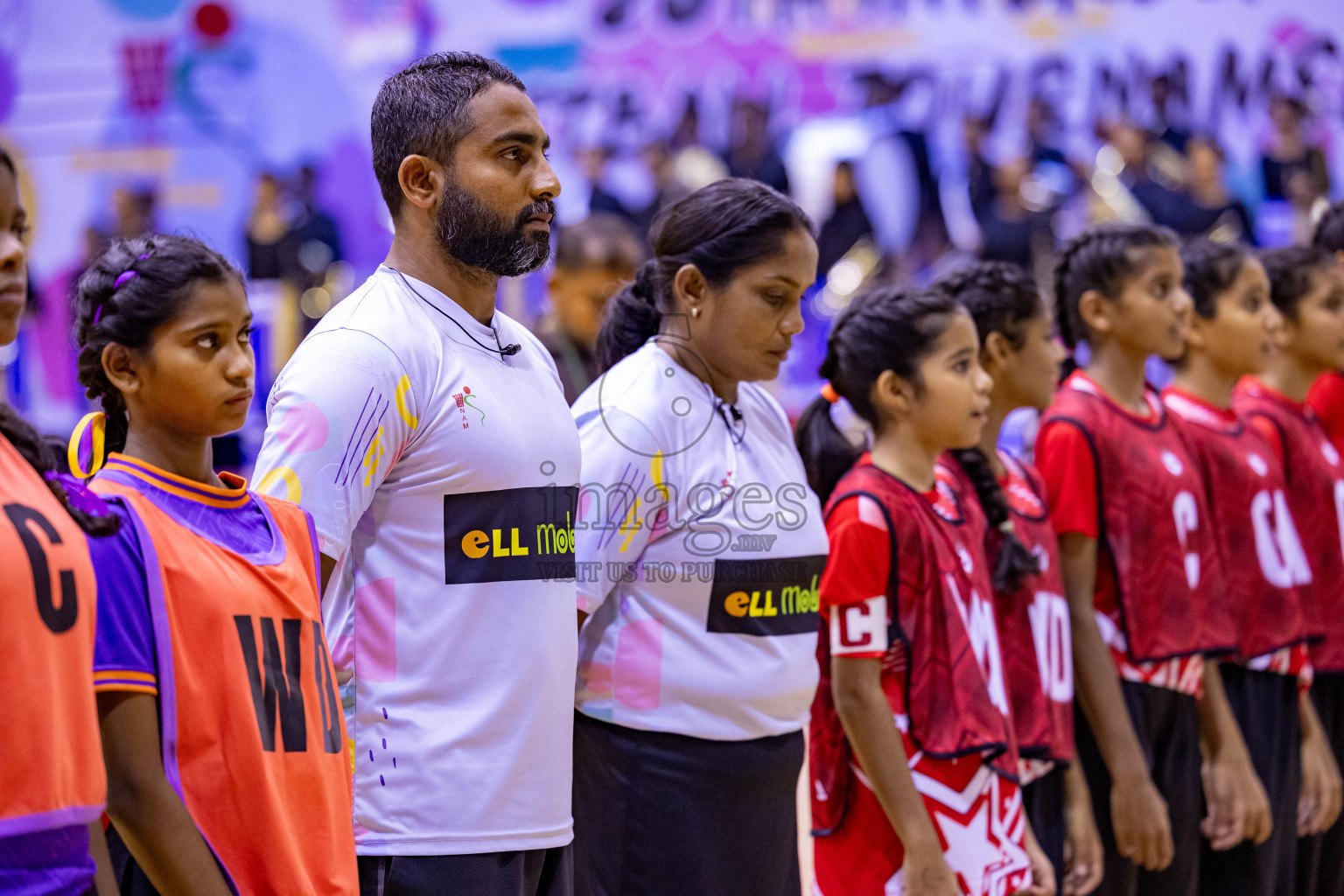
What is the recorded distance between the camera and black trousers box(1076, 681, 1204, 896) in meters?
2.70

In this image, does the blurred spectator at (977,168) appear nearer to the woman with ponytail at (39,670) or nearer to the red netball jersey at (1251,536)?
the red netball jersey at (1251,536)

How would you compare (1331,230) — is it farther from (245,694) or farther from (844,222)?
(844,222)

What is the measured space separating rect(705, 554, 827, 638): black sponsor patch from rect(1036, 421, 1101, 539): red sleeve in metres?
0.93

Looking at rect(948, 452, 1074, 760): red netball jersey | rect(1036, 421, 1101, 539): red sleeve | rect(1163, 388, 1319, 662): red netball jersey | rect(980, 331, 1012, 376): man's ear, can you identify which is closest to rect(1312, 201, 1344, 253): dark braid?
rect(1163, 388, 1319, 662): red netball jersey

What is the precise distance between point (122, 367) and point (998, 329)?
179cm

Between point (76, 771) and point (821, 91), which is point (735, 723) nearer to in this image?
point (76, 771)

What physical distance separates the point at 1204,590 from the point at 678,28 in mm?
8148

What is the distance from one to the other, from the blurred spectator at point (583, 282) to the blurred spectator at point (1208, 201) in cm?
608

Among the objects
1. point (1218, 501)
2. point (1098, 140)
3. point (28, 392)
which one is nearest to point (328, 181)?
point (28, 392)

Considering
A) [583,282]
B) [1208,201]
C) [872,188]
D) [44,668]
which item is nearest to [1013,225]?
[872,188]

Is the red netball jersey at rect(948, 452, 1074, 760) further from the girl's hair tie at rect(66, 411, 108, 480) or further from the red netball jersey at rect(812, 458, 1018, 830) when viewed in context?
the girl's hair tie at rect(66, 411, 108, 480)

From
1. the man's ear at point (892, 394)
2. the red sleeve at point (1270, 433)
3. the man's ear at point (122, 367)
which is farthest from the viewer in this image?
the red sleeve at point (1270, 433)

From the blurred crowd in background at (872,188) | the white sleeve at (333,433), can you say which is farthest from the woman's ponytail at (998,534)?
A: the blurred crowd in background at (872,188)

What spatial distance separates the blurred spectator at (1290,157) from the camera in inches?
349
